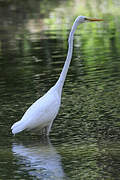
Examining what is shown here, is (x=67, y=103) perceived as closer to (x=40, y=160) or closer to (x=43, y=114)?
(x=43, y=114)

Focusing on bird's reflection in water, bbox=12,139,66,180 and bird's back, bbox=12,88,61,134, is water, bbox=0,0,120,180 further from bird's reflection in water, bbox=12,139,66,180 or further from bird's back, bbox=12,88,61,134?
bird's back, bbox=12,88,61,134

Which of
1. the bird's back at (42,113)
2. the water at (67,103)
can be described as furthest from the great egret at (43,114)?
the water at (67,103)

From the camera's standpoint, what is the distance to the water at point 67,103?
24.0 feet

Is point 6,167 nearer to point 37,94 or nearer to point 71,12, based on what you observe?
point 37,94

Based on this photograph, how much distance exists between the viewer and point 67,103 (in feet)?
34.1

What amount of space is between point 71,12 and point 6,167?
23.4m

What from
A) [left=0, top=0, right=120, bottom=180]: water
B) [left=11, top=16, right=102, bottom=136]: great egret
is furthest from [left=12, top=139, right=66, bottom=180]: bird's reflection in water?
[left=11, top=16, right=102, bottom=136]: great egret

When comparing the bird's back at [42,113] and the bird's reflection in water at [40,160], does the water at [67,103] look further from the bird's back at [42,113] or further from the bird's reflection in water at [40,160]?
the bird's back at [42,113]

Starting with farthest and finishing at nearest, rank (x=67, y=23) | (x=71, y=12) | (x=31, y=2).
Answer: (x=31, y=2) → (x=71, y=12) → (x=67, y=23)

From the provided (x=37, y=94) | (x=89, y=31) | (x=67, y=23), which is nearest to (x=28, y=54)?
(x=89, y=31)

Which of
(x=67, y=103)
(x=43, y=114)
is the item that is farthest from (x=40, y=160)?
(x=67, y=103)

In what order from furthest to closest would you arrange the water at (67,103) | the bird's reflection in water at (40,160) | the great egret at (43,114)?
the great egret at (43,114)
the water at (67,103)
the bird's reflection in water at (40,160)

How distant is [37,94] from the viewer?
11359 millimetres

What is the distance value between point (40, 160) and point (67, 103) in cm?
292
